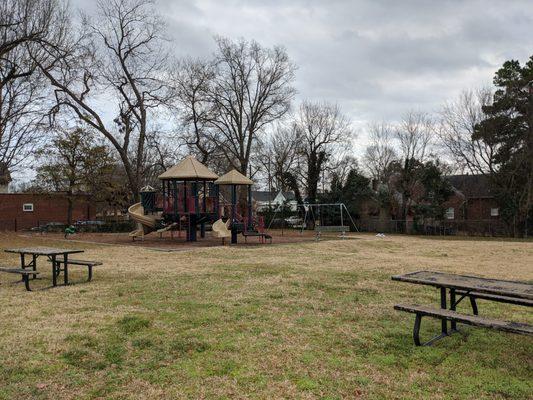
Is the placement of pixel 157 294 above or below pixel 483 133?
below

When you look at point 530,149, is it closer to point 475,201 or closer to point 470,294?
point 475,201

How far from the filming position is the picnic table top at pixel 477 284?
178 inches

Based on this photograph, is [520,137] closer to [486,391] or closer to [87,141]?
[87,141]

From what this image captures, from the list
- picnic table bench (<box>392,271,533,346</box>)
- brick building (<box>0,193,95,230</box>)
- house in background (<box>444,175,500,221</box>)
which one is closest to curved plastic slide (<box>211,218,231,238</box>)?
picnic table bench (<box>392,271,533,346</box>)

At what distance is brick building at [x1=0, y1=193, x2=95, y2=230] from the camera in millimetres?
36125

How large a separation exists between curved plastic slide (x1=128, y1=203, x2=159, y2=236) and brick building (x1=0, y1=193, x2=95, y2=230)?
14.7 meters

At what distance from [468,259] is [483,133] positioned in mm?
22154

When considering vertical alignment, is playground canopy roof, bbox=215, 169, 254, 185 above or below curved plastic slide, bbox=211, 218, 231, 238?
above

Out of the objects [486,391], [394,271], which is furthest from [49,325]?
[394,271]

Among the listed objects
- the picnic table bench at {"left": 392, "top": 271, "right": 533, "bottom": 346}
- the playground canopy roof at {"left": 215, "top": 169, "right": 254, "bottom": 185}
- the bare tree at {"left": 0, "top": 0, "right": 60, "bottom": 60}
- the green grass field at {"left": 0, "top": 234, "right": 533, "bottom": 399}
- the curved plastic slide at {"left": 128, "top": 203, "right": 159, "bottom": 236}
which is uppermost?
the bare tree at {"left": 0, "top": 0, "right": 60, "bottom": 60}

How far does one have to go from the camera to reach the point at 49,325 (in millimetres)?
5996

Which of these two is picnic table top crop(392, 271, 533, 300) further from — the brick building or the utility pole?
the brick building

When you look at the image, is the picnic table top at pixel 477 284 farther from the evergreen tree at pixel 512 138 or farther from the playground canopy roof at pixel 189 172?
the evergreen tree at pixel 512 138

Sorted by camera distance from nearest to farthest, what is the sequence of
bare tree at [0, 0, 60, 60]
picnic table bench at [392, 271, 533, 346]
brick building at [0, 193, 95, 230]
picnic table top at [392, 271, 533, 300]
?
picnic table bench at [392, 271, 533, 346]
picnic table top at [392, 271, 533, 300]
bare tree at [0, 0, 60, 60]
brick building at [0, 193, 95, 230]
